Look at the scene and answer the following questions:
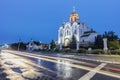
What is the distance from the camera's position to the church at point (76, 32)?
114m

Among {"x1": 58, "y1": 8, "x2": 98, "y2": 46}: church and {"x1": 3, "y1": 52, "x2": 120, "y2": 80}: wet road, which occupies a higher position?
{"x1": 58, "y1": 8, "x2": 98, "y2": 46}: church

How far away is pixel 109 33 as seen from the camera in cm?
10100

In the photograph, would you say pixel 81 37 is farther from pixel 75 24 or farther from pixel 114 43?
pixel 114 43

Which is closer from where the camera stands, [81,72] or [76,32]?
[81,72]

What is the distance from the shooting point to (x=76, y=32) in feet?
407

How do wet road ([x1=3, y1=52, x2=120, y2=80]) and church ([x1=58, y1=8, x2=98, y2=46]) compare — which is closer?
wet road ([x1=3, y1=52, x2=120, y2=80])

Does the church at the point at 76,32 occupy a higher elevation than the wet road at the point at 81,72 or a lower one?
higher

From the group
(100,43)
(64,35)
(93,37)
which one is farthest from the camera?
(64,35)

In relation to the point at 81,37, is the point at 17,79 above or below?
below

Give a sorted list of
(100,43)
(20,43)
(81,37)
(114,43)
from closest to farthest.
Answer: (114,43) < (100,43) < (81,37) < (20,43)

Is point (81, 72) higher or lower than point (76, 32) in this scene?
lower

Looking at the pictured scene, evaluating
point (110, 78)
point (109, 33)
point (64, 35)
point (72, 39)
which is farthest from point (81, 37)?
point (110, 78)

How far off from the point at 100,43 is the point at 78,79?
86.8 meters

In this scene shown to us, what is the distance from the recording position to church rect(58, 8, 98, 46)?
114m
